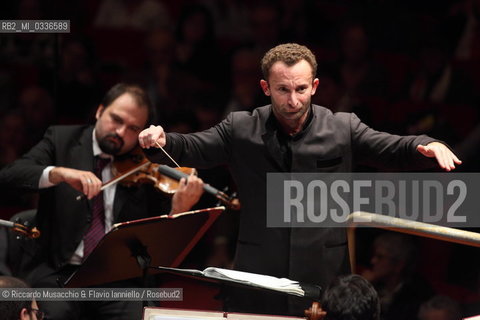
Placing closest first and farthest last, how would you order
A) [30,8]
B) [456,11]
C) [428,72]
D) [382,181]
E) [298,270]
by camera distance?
[298,270], [382,181], [30,8], [428,72], [456,11]

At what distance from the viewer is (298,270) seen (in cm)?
341

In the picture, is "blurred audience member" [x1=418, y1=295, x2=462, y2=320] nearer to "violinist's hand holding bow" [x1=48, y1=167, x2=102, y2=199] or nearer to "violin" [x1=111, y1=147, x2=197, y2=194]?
"violin" [x1=111, y1=147, x2=197, y2=194]

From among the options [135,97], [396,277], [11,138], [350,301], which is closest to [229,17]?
[11,138]

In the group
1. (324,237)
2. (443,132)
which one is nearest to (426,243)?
(443,132)

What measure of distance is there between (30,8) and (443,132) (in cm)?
231

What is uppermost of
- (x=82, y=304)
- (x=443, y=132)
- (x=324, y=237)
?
(x=443, y=132)

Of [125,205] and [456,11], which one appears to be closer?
[125,205]

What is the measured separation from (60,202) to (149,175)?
412 mm

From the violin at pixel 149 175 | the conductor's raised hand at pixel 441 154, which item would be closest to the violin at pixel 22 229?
the violin at pixel 149 175

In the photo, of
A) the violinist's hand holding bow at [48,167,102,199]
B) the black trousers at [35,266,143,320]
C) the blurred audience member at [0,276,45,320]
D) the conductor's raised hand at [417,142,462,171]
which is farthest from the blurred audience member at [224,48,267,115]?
the blurred audience member at [0,276,45,320]

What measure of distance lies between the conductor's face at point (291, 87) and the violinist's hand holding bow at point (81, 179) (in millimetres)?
858

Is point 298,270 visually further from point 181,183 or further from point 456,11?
point 456,11

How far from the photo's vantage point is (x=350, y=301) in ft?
9.64

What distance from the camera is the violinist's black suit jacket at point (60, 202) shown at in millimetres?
3893
